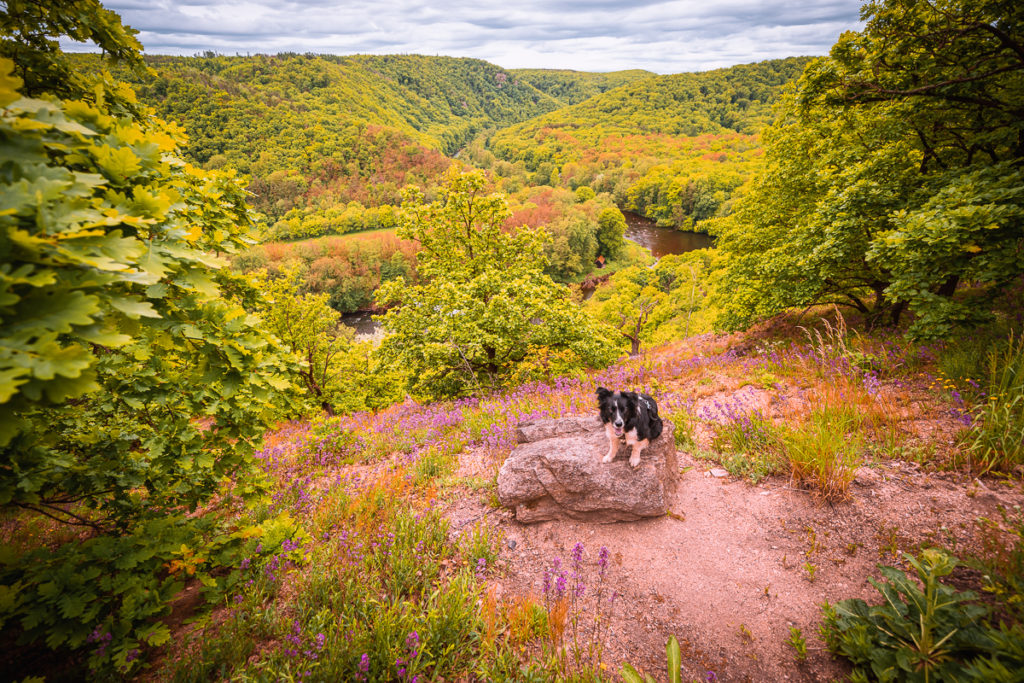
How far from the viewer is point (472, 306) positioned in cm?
1127

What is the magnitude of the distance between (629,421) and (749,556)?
1820 millimetres

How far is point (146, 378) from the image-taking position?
352 centimetres

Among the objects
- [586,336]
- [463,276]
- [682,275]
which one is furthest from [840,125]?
[682,275]

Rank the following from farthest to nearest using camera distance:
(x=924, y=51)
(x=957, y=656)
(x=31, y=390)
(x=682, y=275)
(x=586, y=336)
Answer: (x=682, y=275), (x=586, y=336), (x=924, y=51), (x=957, y=656), (x=31, y=390)

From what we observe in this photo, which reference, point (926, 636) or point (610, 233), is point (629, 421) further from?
point (610, 233)

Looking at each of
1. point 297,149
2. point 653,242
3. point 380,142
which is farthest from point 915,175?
point 297,149

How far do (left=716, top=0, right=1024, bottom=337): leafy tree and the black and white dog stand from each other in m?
4.58

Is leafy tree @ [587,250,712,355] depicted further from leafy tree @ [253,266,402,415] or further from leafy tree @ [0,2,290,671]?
leafy tree @ [0,2,290,671]

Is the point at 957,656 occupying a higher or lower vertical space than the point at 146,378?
lower

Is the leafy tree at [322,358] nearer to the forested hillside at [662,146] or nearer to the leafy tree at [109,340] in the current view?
the leafy tree at [109,340]

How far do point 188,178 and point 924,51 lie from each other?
13468 millimetres

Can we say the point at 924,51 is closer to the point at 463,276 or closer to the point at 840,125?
the point at 840,125

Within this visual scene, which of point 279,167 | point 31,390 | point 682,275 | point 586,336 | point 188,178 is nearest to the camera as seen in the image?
point 31,390

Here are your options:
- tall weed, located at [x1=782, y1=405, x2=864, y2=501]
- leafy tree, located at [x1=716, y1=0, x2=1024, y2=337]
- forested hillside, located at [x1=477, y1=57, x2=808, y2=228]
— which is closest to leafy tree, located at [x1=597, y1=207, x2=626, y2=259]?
forested hillside, located at [x1=477, y1=57, x2=808, y2=228]
